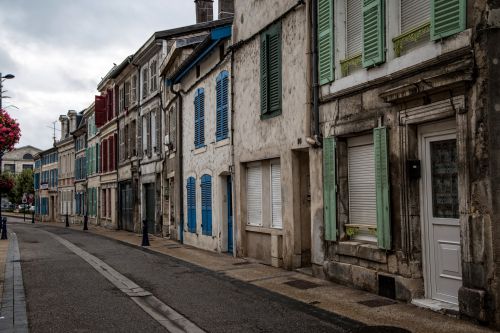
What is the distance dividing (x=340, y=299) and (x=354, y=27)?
14.6 ft

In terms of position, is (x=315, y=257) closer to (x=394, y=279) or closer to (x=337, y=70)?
(x=394, y=279)

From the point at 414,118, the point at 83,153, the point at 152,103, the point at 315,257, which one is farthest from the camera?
the point at 83,153

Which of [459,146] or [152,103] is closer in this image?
[459,146]

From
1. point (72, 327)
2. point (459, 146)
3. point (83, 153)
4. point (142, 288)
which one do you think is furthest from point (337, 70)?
point (83, 153)

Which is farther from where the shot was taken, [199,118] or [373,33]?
[199,118]

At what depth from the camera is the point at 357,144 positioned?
8930 mm

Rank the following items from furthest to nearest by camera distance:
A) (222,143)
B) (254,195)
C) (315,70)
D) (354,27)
Result: (222,143) < (254,195) < (315,70) < (354,27)

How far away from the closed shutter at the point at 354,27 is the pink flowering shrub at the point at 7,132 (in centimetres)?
731

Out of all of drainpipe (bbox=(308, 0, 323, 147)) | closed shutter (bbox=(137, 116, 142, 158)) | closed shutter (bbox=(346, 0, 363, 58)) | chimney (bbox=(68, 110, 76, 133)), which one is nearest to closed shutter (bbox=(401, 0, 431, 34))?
closed shutter (bbox=(346, 0, 363, 58))

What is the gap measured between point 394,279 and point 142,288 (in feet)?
13.9

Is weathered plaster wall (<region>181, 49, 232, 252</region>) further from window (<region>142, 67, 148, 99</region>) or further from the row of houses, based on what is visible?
window (<region>142, 67, 148, 99</region>)

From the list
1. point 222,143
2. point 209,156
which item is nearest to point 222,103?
Answer: point 222,143

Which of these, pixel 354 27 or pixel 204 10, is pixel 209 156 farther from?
pixel 204 10

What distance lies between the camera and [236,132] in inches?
534
